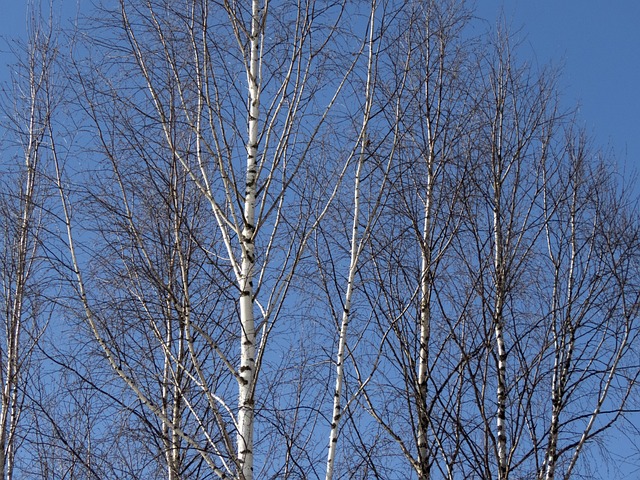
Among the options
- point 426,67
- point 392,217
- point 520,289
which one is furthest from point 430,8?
point 520,289

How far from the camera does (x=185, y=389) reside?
731 cm

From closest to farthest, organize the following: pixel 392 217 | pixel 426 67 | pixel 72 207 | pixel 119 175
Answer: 1. pixel 119 175
2. pixel 72 207
3. pixel 392 217
4. pixel 426 67

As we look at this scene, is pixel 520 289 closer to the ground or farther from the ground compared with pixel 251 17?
closer to the ground

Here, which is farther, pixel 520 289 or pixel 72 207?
pixel 520 289

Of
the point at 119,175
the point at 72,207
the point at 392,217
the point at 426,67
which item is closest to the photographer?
the point at 119,175

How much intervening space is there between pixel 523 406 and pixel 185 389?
108 inches

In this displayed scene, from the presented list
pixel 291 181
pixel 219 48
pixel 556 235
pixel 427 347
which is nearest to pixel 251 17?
pixel 219 48

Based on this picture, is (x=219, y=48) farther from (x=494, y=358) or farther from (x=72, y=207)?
(x=494, y=358)

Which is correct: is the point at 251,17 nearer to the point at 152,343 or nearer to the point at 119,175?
the point at 119,175

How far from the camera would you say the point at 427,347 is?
677 centimetres

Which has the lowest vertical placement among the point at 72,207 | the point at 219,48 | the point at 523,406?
the point at 523,406

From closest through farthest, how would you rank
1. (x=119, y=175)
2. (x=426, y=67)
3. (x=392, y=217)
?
(x=119, y=175) → (x=392, y=217) → (x=426, y=67)

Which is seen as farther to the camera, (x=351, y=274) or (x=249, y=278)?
(x=351, y=274)

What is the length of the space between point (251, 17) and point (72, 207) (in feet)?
6.53
